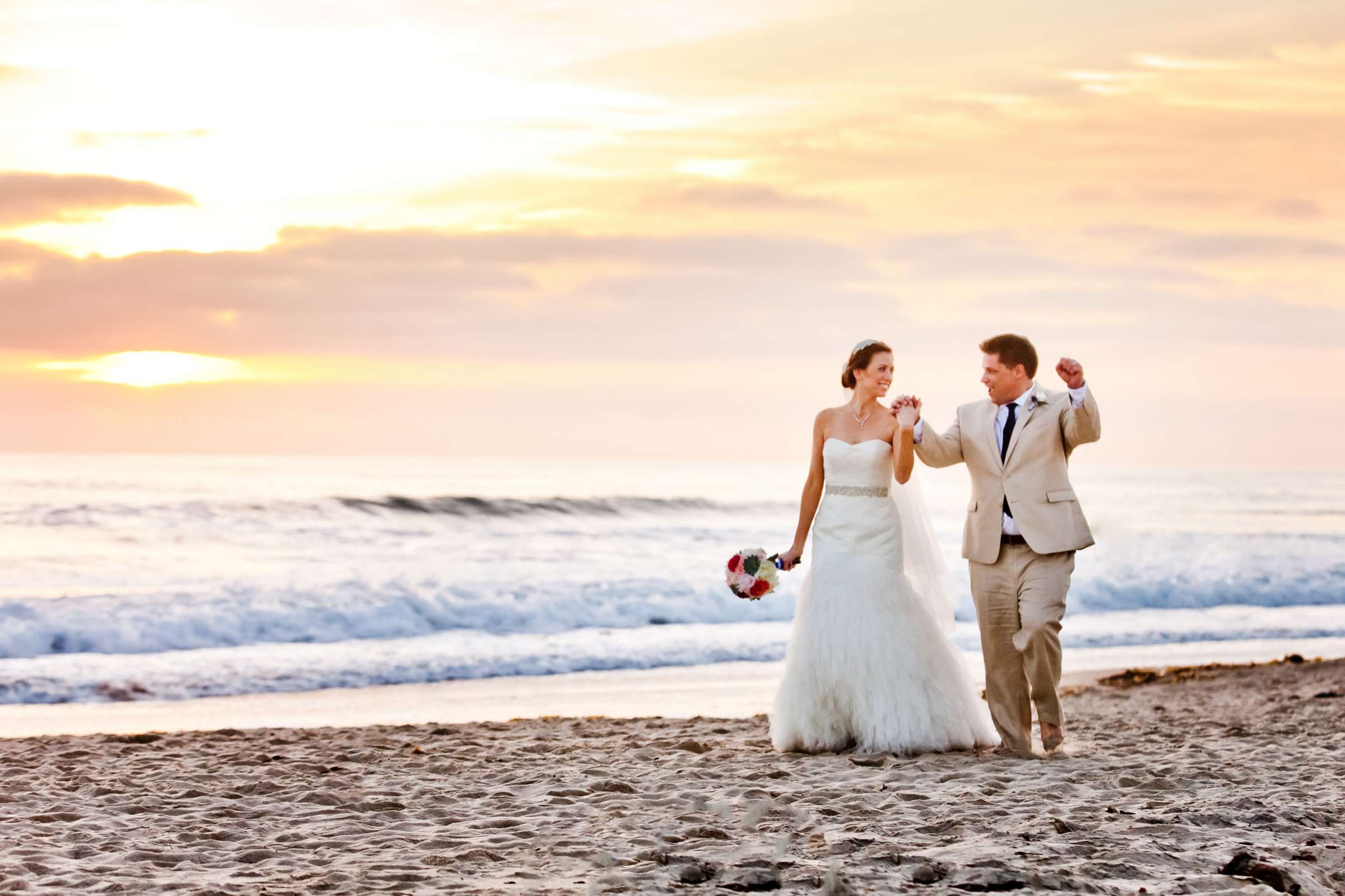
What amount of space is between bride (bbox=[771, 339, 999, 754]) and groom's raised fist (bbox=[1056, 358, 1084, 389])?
0.79 meters

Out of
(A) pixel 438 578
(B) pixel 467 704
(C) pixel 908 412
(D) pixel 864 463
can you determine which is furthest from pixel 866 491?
(A) pixel 438 578

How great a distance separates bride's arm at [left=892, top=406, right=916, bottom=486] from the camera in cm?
679

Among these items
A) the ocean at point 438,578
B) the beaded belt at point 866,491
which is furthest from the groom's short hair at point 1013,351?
the ocean at point 438,578

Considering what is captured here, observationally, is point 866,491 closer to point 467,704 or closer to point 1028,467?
point 1028,467

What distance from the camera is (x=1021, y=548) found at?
6.73 meters

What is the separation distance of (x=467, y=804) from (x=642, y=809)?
809 mm

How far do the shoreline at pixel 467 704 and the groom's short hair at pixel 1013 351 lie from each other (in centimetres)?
282

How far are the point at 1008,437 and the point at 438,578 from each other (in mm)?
12996

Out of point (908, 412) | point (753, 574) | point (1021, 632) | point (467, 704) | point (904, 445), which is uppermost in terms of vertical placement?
point (908, 412)

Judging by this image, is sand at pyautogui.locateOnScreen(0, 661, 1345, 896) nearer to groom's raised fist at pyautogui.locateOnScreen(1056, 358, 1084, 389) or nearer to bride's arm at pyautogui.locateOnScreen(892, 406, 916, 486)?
bride's arm at pyautogui.locateOnScreen(892, 406, 916, 486)

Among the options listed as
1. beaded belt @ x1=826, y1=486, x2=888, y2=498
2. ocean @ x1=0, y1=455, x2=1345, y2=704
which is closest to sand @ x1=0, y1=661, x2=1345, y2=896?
beaded belt @ x1=826, y1=486, x2=888, y2=498

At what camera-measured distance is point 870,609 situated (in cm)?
697

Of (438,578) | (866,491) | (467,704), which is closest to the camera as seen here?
(866,491)

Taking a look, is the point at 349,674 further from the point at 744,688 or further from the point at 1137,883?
the point at 1137,883
